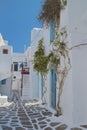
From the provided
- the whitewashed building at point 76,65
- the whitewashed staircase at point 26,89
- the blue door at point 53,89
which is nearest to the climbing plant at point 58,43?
the whitewashed building at point 76,65

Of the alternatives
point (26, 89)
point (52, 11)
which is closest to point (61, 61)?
point (52, 11)

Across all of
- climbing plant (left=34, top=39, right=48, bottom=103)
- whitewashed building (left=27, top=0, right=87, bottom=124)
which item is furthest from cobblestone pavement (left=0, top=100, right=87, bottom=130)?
climbing plant (left=34, top=39, right=48, bottom=103)

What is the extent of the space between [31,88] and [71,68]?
36.8 ft

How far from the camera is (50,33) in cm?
1276

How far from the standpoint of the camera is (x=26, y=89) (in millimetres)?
20375

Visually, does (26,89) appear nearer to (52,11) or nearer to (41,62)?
(41,62)

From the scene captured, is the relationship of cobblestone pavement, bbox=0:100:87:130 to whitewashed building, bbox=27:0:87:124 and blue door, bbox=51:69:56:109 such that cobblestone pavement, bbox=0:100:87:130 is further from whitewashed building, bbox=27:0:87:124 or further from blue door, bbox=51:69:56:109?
blue door, bbox=51:69:56:109

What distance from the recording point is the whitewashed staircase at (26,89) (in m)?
19.5

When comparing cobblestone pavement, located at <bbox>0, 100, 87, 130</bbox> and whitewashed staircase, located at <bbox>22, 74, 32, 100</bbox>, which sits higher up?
whitewashed staircase, located at <bbox>22, 74, 32, 100</bbox>

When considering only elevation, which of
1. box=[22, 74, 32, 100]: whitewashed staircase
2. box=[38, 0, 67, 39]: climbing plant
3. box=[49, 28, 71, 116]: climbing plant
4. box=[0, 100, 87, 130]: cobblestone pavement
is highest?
box=[38, 0, 67, 39]: climbing plant

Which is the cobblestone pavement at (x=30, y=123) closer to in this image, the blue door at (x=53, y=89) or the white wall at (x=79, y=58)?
the white wall at (x=79, y=58)

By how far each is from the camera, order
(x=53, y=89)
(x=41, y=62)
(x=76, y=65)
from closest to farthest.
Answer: (x=76, y=65) < (x=53, y=89) < (x=41, y=62)

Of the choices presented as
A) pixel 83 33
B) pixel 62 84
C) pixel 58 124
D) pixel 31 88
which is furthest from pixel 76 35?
pixel 31 88

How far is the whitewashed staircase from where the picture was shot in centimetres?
1951
